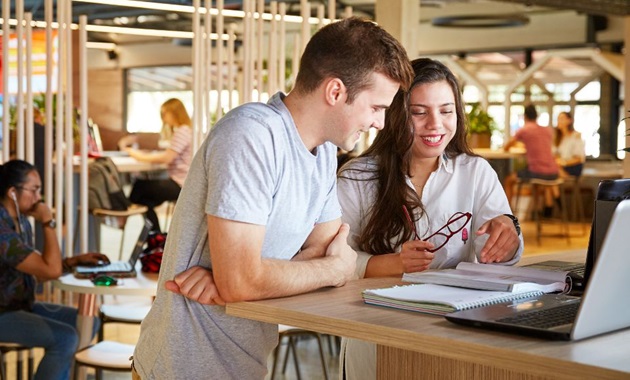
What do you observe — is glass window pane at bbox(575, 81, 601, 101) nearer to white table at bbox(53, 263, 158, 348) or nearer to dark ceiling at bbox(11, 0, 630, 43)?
dark ceiling at bbox(11, 0, 630, 43)

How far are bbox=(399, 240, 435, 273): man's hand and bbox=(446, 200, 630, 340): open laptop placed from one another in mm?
654

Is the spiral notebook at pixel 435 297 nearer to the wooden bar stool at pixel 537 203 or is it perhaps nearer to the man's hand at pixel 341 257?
the man's hand at pixel 341 257

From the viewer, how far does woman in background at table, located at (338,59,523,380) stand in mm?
3049

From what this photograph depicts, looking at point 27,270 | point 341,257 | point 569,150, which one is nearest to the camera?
point 341,257

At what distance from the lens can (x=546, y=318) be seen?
6.47 feet

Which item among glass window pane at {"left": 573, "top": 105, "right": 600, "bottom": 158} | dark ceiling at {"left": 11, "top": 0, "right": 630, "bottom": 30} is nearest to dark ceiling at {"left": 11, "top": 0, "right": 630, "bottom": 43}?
dark ceiling at {"left": 11, "top": 0, "right": 630, "bottom": 30}

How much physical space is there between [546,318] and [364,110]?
65cm

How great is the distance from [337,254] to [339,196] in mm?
652

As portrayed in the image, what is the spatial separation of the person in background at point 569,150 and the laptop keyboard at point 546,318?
12484mm

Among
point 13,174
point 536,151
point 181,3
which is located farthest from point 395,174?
point 536,151

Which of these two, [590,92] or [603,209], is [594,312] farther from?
[590,92]

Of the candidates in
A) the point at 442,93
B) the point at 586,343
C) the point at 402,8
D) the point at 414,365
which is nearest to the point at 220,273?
the point at 414,365

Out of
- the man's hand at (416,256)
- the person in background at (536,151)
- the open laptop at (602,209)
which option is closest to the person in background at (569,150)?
the person in background at (536,151)

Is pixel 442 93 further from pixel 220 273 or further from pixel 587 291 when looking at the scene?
pixel 587 291
